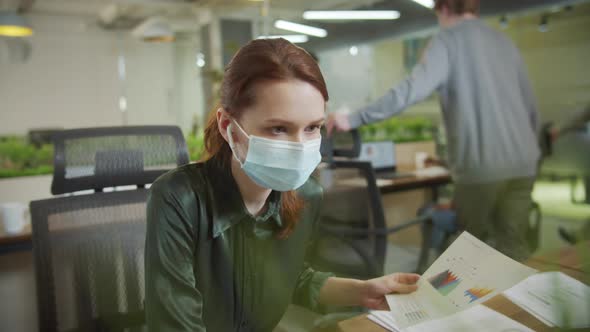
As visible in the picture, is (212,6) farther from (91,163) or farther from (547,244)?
(547,244)

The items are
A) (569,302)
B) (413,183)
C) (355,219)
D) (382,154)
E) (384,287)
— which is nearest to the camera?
(569,302)

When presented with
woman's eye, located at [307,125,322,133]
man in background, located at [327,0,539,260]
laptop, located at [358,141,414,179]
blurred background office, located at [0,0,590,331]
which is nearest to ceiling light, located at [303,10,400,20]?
blurred background office, located at [0,0,590,331]

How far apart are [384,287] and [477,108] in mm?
1191

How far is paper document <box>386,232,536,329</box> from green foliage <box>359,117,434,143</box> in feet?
8.72

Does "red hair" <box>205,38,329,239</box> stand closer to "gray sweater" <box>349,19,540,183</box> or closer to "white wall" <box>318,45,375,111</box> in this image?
"gray sweater" <box>349,19,540,183</box>

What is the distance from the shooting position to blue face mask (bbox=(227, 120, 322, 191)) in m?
0.84

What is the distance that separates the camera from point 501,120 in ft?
5.98

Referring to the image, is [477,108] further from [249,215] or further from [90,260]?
[90,260]

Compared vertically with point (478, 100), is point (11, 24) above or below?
above

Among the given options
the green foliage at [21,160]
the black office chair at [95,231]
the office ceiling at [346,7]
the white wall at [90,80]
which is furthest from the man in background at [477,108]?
the white wall at [90,80]

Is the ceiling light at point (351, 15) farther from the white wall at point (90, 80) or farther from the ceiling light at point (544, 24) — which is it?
the white wall at point (90, 80)

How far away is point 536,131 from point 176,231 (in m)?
1.67

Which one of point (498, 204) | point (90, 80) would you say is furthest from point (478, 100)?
point (90, 80)

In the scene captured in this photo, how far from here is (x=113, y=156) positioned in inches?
48.5
